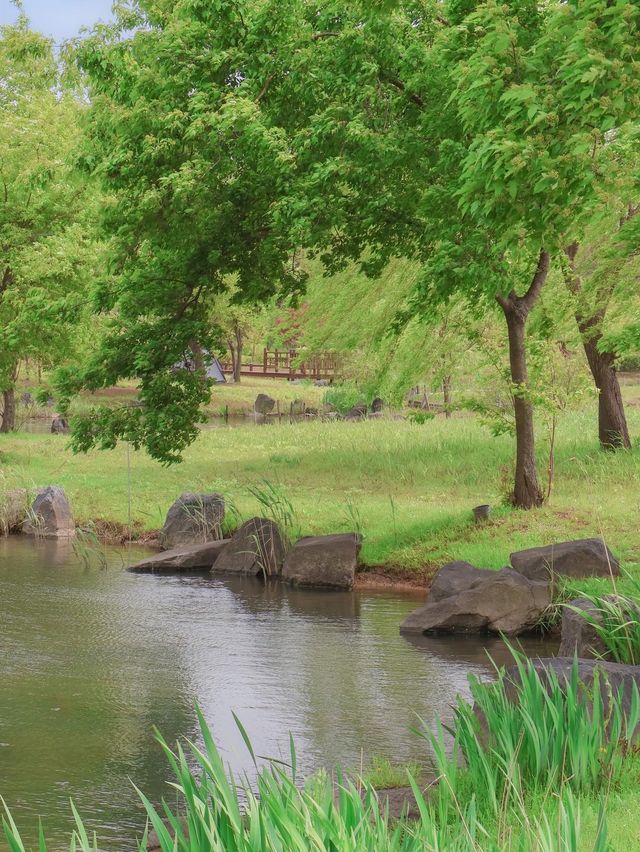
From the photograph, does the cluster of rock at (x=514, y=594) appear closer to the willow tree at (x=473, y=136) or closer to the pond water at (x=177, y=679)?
the pond water at (x=177, y=679)

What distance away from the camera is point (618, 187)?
1095cm

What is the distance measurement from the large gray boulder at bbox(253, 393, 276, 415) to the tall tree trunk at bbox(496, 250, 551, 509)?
3557cm

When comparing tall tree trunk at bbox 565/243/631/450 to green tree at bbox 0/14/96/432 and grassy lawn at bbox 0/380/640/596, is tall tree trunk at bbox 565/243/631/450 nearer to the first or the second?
grassy lawn at bbox 0/380/640/596

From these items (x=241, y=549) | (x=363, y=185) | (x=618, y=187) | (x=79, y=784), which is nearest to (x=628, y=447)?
(x=241, y=549)

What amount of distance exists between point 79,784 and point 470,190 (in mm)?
6694

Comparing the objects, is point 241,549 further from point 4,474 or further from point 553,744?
point 553,744

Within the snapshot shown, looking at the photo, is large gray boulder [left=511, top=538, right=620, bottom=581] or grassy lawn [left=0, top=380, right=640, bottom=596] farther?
grassy lawn [left=0, top=380, right=640, bottom=596]

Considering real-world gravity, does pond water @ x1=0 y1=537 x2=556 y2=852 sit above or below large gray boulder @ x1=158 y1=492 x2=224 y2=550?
below

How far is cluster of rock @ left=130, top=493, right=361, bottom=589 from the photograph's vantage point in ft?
66.8

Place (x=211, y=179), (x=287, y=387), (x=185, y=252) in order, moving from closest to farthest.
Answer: (x=211, y=179) < (x=185, y=252) < (x=287, y=387)

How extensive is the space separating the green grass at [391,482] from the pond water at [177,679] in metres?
2.35

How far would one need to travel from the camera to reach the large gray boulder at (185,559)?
2142 centimetres

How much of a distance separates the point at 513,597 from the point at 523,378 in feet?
18.9

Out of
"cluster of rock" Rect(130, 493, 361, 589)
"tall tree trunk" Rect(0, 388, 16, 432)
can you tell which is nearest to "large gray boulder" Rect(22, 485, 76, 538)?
"cluster of rock" Rect(130, 493, 361, 589)
